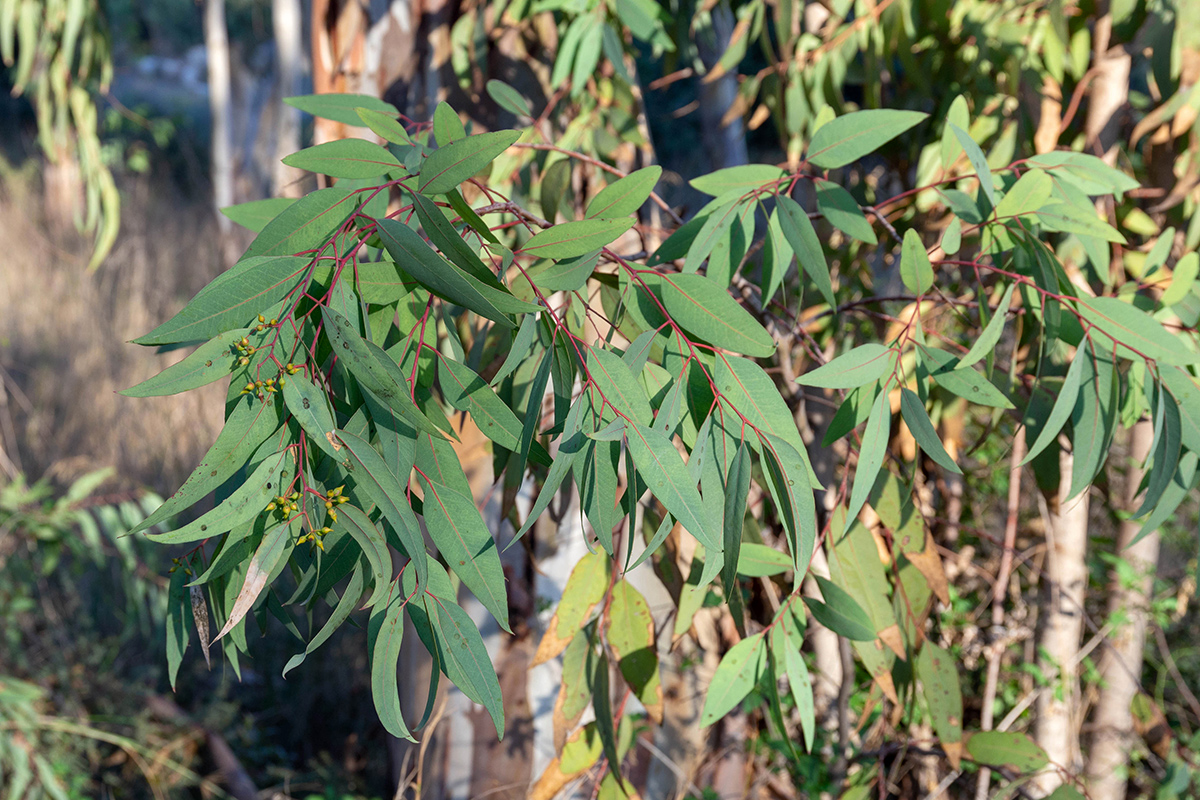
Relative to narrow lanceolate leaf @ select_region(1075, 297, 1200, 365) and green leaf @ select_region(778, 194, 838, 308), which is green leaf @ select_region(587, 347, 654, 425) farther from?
narrow lanceolate leaf @ select_region(1075, 297, 1200, 365)

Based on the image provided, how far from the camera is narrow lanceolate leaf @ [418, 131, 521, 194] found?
382 millimetres

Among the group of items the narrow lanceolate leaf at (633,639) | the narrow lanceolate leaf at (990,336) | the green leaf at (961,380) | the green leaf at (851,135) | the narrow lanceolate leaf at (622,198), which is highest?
the green leaf at (851,135)

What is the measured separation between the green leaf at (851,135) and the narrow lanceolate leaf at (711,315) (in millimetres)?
162

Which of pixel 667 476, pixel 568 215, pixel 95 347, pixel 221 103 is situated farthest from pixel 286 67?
pixel 667 476

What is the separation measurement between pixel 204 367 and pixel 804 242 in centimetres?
36

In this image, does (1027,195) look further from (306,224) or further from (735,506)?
(306,224)

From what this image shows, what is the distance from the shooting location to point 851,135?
0.55 metres

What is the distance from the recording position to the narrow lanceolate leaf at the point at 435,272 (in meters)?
0.37

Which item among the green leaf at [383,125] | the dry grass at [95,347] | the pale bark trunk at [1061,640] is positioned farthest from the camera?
the dry grass at [95,347]

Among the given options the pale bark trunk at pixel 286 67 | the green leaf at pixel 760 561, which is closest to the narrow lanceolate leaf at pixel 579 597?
the green leaf at pixel 760 561

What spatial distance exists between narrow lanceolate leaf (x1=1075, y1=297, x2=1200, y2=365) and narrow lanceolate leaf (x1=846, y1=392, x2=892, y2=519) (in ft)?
0.50

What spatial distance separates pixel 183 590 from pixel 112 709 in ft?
5.15

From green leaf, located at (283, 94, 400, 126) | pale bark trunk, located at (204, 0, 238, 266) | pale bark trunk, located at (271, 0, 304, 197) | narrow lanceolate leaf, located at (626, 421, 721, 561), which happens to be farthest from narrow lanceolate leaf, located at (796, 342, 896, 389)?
pale bark trunk, located at (204, 0, 238, 266)

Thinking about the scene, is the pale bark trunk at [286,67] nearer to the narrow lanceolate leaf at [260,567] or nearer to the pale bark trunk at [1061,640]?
the pale bark trunk at [1061,640]
